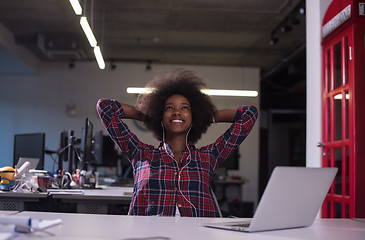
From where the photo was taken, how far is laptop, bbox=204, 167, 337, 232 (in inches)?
56.4

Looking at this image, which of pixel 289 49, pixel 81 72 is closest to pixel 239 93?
pixel 289 49

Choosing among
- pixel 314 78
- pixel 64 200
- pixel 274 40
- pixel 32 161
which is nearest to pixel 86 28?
pixel 32 161

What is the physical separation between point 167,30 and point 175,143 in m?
5.72

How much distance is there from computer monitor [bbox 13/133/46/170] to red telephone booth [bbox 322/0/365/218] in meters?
2.52

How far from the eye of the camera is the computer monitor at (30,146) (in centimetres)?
427

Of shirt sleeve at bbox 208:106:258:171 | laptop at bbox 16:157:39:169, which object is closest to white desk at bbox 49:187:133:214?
laptop at bbox 16:157:39:169

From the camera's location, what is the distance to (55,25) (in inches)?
301

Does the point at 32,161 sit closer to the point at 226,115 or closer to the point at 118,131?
the point at 118,131

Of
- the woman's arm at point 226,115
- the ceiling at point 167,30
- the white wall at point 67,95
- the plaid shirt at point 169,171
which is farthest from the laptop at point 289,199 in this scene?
the white wall at point 67,95

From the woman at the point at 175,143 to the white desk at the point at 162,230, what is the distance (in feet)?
1.34

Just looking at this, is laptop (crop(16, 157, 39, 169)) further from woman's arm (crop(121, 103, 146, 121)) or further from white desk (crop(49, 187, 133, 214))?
woman's arm (crop(121, 103, 146, 121))

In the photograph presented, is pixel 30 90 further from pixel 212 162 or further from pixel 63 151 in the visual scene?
pixel 212 162

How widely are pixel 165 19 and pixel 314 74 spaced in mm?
3483

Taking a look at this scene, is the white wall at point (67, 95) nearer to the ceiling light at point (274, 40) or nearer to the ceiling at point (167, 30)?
the ceiling at point (167, 30)
